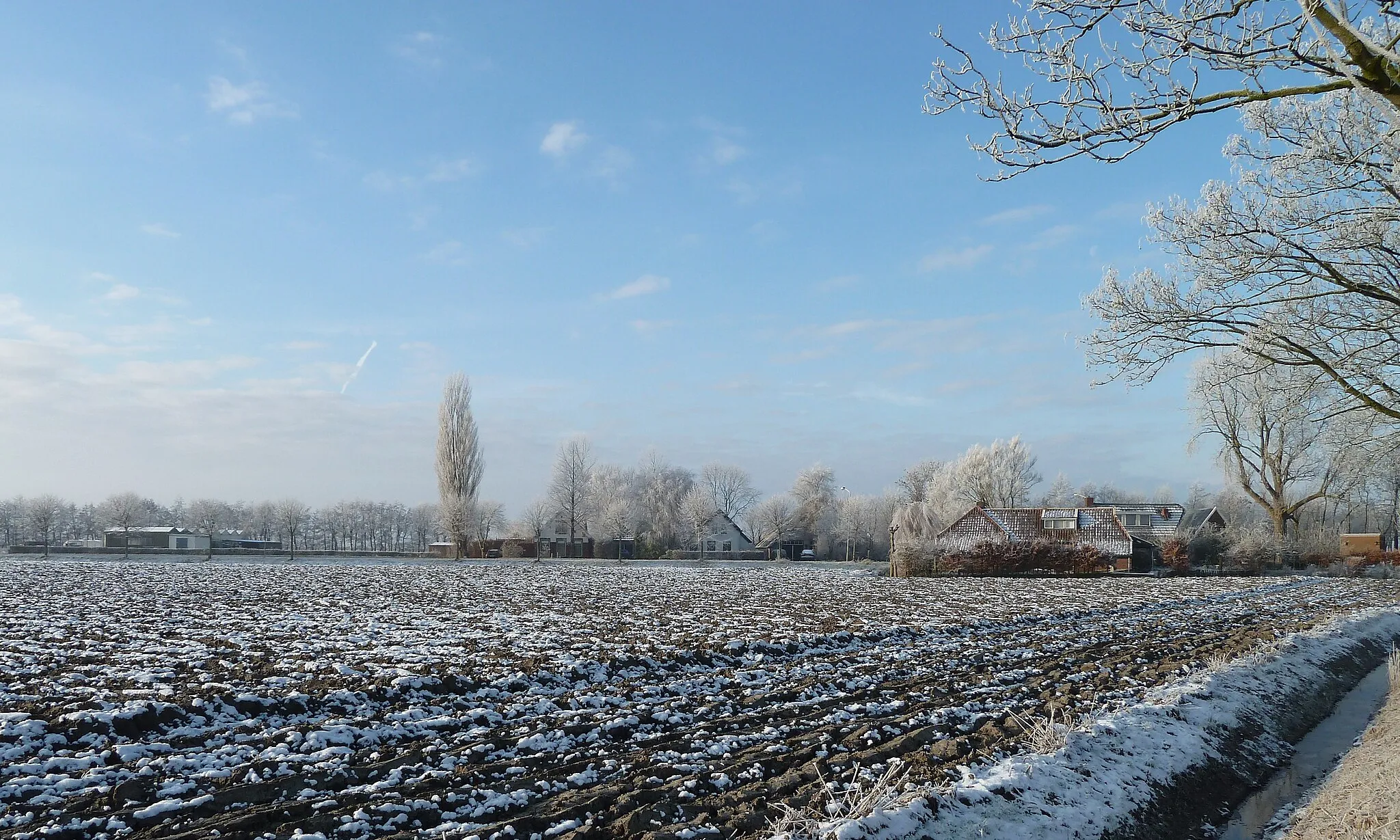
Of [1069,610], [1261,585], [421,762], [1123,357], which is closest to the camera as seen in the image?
[421,762]

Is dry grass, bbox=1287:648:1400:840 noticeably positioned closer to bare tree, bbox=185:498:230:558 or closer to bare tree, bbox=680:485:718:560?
bare tree, bbox=680:485:718:560

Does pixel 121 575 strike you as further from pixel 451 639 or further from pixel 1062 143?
pixel 1062 143

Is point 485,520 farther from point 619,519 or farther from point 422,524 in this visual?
point 422,524

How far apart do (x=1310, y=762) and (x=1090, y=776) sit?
16.8 feet

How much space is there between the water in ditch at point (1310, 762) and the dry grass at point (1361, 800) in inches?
11.5

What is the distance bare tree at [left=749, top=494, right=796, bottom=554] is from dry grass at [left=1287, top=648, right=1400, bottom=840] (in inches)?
3374

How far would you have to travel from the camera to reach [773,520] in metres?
98.6

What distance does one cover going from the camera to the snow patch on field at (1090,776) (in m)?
6.37

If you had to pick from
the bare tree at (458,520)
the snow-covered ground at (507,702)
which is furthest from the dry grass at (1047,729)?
the bare tree at (458,520)

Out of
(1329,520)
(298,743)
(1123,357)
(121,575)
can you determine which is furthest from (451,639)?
(1329,520)

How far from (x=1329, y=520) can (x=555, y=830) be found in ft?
289

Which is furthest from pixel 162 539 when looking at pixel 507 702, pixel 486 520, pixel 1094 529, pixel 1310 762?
pixel 1310 762

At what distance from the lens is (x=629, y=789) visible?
7.11 meters

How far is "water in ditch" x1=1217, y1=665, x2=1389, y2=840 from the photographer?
880 cm
